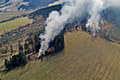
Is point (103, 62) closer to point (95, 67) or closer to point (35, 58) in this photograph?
point (95, 67)

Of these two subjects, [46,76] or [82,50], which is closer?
[46,76]

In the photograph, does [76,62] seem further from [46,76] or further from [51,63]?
[46,76]

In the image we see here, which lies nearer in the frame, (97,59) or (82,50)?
(97,59)

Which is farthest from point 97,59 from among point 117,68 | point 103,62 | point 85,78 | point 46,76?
point 46,76

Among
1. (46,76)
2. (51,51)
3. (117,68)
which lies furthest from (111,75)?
(51,51)

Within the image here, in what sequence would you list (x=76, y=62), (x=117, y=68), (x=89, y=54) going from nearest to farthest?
(x=117, y=68) → (x=76, y=62) → (x=89, y=54)

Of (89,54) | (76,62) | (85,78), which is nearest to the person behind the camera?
(85,78)
